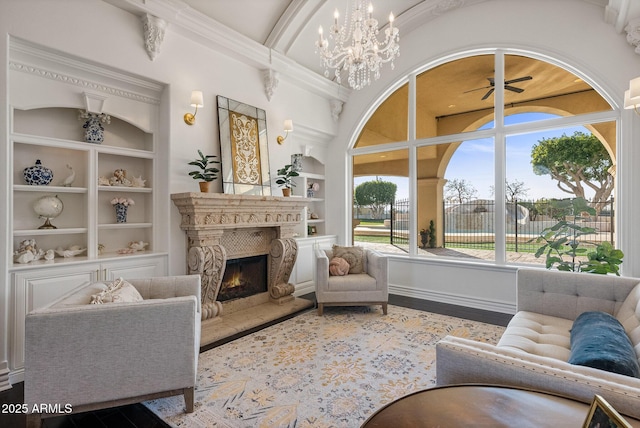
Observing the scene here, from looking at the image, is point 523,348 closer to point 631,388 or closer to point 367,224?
point 631,388

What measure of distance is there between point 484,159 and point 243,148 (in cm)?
326

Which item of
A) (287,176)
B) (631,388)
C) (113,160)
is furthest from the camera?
(287,176)

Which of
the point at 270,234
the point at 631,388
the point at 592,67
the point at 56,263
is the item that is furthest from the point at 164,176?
the point at 592,67

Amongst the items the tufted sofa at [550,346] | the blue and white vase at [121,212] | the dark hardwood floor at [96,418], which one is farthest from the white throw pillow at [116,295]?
the tufted sofa at [550,346]

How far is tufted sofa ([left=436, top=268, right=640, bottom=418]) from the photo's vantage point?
1148 millimetres

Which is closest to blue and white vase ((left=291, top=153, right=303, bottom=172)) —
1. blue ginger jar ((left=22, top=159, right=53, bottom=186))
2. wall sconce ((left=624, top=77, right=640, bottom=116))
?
blue ginger jar ((left=22, top=159, right=53, bottom=186))

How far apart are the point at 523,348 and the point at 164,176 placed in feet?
11.3

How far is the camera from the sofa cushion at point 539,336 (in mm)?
1925

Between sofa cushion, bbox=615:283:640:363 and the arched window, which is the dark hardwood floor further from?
the arched window

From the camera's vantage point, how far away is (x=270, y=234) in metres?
4.47

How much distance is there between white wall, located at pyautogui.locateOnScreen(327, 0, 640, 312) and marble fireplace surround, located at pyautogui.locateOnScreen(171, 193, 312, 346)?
1.51 meters

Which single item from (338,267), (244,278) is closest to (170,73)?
(244,278)

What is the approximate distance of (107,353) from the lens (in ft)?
6.02

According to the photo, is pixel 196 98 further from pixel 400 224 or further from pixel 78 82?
pixel 400 224
